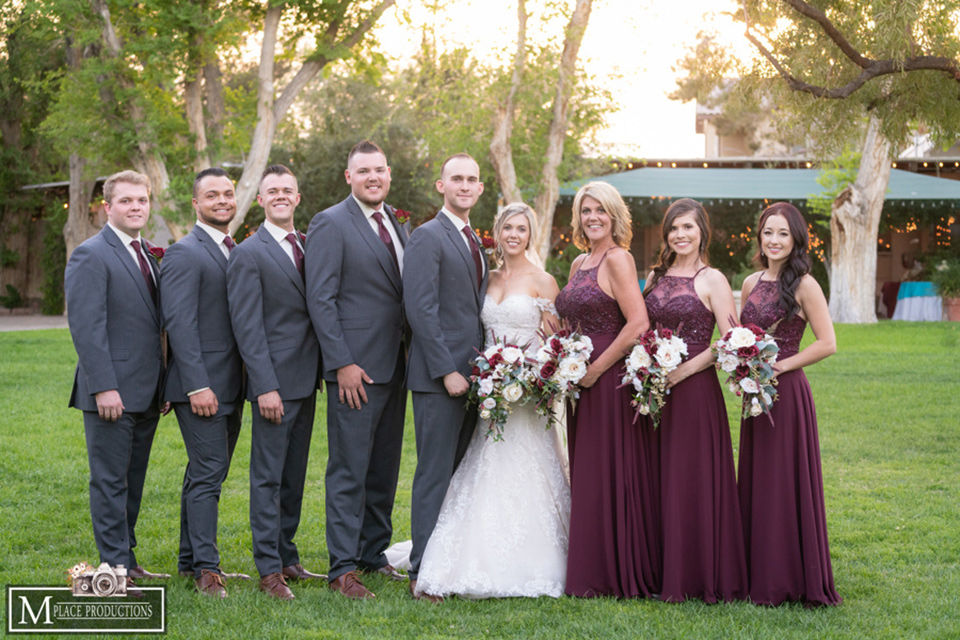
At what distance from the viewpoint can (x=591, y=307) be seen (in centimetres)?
529

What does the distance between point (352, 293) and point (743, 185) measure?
77.8ft

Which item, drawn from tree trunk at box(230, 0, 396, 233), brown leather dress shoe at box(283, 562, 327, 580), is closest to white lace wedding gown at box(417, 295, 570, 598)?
brown leather dress shoe at box(283, 562, 327, 580)

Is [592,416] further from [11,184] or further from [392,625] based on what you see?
[11,184]

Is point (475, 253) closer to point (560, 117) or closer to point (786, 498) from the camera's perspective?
point (786, 498)

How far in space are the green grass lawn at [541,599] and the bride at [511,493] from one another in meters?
0.17

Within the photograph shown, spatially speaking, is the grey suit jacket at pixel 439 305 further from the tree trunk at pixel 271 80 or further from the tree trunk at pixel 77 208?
the tree trunk at pixel 77 208

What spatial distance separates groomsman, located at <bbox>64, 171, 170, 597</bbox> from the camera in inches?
194

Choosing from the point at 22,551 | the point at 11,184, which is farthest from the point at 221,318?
the point at 11,184

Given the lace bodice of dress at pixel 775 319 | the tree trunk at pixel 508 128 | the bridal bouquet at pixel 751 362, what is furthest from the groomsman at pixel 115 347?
the tree trunk at pixel 508 128

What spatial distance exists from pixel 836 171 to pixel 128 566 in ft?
76.0

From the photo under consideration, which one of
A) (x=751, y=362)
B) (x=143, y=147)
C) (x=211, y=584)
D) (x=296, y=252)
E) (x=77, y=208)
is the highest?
(x=143, y=147)

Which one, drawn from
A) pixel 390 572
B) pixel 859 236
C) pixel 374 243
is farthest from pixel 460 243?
→ pixel 859 236

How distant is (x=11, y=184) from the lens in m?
31.0

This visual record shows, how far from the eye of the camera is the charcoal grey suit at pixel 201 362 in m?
5.02
